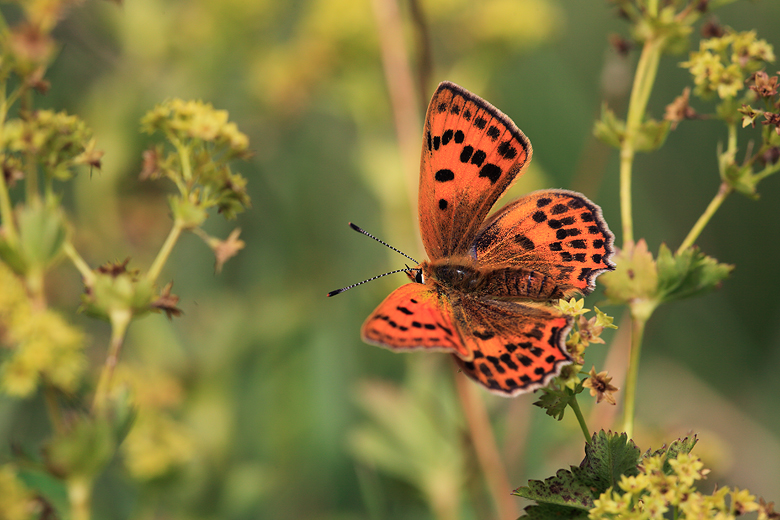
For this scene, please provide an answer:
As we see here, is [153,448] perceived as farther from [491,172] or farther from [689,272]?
Answer: [689,272]

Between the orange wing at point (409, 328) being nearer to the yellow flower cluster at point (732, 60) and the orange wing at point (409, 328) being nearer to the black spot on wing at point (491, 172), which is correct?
the black spot on wing at point (491, 172)

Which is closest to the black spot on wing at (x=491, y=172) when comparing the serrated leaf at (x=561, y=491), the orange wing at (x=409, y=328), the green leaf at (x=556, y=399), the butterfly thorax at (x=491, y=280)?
the butterfly thorax at (x=491, y=280)

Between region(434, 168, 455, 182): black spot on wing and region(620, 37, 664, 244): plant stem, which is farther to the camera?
region(434, 168, 455, 182): black spot on wing

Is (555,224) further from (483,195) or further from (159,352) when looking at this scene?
(159,352)

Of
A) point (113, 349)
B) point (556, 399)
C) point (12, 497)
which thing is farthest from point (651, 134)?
point (12, 497)

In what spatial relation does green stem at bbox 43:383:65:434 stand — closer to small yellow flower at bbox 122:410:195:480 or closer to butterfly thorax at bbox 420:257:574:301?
small yellow flower at bbox 122:410:195:480

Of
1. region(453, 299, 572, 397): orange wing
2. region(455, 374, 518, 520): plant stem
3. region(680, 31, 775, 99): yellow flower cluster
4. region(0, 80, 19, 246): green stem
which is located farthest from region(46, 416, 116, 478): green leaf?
region(680, 31, 775, 99): yellow flower cluster

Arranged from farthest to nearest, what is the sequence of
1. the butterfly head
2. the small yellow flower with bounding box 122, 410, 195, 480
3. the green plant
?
the small yellow flower with bounding box 122, 410, 195, 480 → the butterfly head → the green plant
